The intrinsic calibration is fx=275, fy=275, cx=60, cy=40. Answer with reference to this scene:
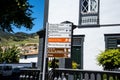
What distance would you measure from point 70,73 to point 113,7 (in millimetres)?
11996

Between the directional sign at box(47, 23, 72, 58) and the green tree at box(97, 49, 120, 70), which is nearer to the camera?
the directional sign at box(47, 23, 72, 58)

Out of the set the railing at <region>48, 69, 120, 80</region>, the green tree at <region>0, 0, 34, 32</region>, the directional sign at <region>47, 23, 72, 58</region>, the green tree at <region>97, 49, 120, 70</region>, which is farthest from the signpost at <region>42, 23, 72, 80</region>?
the green tree at <region>97, 49, 120, 70</region>

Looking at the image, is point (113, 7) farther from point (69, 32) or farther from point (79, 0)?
point (69, 32)

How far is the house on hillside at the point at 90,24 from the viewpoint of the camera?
1992 centimetres

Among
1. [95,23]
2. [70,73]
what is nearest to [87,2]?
[95,23]

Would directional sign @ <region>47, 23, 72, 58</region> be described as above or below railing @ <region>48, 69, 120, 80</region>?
above

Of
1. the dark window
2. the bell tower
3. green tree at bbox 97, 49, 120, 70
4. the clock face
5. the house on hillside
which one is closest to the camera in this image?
green tree at bbox 97, 49, 120, 70

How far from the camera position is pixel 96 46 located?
20.2 m

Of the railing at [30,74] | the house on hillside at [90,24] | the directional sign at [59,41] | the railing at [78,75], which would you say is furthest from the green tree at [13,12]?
the house on hillside at [90,24]

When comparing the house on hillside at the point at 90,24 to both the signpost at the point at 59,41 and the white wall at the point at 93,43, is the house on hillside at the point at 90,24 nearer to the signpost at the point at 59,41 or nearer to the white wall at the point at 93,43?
the white wall at the point at 93,43

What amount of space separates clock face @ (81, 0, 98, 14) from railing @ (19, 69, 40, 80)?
1206 cm

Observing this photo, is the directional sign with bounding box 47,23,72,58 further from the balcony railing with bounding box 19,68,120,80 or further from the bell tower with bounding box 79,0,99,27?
the bell tower with bounding box 79,0,99,27

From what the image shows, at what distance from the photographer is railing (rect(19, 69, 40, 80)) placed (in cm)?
973

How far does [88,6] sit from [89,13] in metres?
0.61
